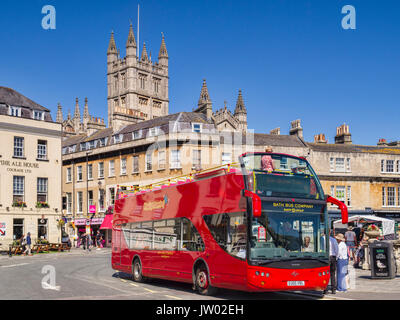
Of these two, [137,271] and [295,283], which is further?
[137,271]

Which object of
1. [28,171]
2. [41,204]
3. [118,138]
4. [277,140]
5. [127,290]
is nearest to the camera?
[127,290]

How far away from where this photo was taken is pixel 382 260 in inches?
703

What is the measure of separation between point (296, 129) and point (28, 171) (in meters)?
27.4

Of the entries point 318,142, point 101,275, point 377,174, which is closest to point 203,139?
point 318,142

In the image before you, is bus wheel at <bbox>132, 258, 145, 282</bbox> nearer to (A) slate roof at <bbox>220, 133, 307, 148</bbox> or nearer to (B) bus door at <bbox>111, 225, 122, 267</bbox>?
(B) bus door at <bbox>111, 225, 122, 267</bbox>

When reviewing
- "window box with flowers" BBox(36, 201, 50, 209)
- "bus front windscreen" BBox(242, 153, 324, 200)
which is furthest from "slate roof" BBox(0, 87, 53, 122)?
"bus front windscreen" BBox(242, 153, 324, 200)

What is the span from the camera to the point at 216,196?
45.2 feet

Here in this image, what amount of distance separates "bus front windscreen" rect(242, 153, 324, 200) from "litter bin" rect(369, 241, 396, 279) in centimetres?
561

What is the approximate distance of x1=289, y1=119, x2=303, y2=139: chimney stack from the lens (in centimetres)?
5431

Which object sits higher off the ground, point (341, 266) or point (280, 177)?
point (280, 177)

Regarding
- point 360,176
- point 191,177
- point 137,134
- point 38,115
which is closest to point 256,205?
point 191,177

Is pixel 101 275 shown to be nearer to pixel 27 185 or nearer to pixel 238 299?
pixel 238 299

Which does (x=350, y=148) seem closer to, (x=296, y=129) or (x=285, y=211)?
(x=296, y=129)
